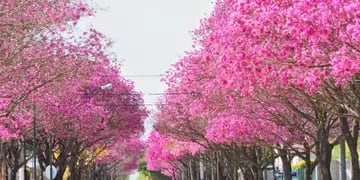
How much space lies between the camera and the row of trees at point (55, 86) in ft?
Result: 52.7

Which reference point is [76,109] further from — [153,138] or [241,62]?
[153,138]

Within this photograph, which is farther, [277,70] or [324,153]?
[324,153]

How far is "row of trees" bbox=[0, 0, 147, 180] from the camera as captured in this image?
16.1 metres

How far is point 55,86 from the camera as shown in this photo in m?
21.7

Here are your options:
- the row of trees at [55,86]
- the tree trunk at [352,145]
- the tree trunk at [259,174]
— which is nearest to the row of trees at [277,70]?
the tree trunk at [352,145]

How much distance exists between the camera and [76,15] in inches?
655

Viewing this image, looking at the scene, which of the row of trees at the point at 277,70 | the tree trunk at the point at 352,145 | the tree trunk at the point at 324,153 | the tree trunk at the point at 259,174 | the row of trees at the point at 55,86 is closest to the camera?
the row of trees at the point at 277,70

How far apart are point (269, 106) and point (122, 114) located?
59.0 feet

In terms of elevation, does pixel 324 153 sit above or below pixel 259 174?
below

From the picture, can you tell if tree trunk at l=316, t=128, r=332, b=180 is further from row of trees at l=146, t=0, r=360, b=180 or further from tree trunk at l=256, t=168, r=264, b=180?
tree trunk at l=256, t=168, r=264, b=180

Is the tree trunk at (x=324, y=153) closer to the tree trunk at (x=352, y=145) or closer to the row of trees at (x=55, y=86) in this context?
the tree trunk at (x=352, y=145)

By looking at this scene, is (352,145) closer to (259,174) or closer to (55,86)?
(55,86)

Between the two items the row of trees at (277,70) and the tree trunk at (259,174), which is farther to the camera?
the tree trunk at (259,174)

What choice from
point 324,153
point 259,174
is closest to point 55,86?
point 324,153
